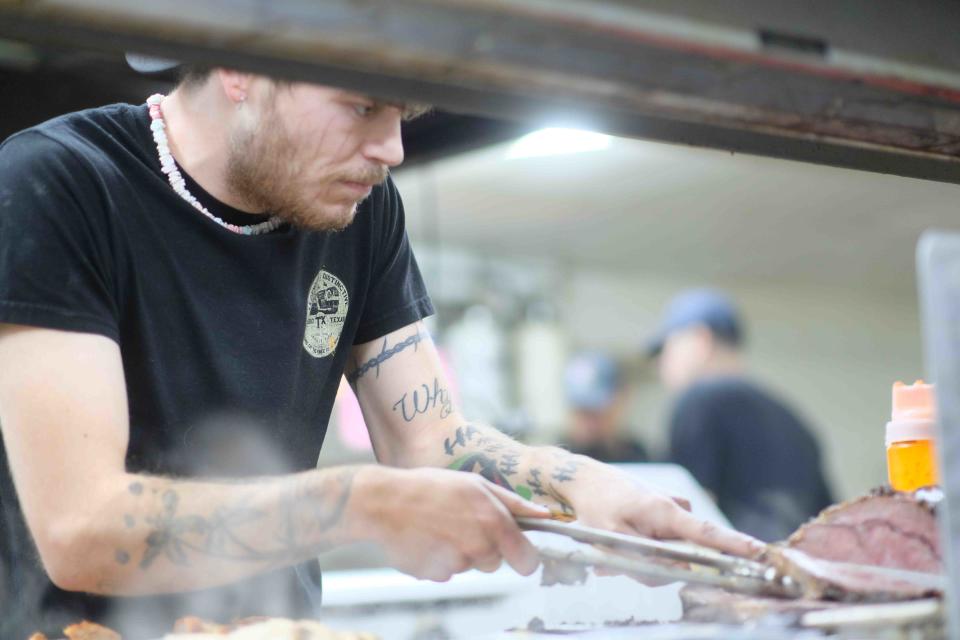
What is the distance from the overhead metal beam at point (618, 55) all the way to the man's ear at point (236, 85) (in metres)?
0.73

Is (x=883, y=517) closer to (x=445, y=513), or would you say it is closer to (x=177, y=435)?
(x=445, y=513)

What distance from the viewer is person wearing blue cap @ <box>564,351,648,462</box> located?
266 inches

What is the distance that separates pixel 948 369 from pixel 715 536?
770mm

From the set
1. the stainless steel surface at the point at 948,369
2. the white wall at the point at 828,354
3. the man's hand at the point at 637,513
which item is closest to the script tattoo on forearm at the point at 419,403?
the man's hand at the point at 637,513

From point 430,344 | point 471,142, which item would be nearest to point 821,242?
point 471,142

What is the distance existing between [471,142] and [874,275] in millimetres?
9882

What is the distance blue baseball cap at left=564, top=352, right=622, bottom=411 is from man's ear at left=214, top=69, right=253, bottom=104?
5086 mm

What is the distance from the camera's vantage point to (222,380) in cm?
192

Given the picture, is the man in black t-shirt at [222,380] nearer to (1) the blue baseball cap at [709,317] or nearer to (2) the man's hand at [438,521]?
A: (2) the man's hand at [438,521]

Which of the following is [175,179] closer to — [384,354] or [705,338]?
[384,354]

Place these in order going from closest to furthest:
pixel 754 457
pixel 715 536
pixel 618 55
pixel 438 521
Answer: pixel 618 55
pixel 438 521
pixel 715 536
pixel 754 457

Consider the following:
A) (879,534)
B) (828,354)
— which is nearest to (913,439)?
(879,534)

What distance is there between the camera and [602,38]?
116 cm

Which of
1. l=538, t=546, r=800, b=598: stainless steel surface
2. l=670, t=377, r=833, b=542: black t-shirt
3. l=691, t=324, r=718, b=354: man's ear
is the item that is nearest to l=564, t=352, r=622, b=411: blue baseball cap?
l=691, t=324, r=718, b=354: man's ear
